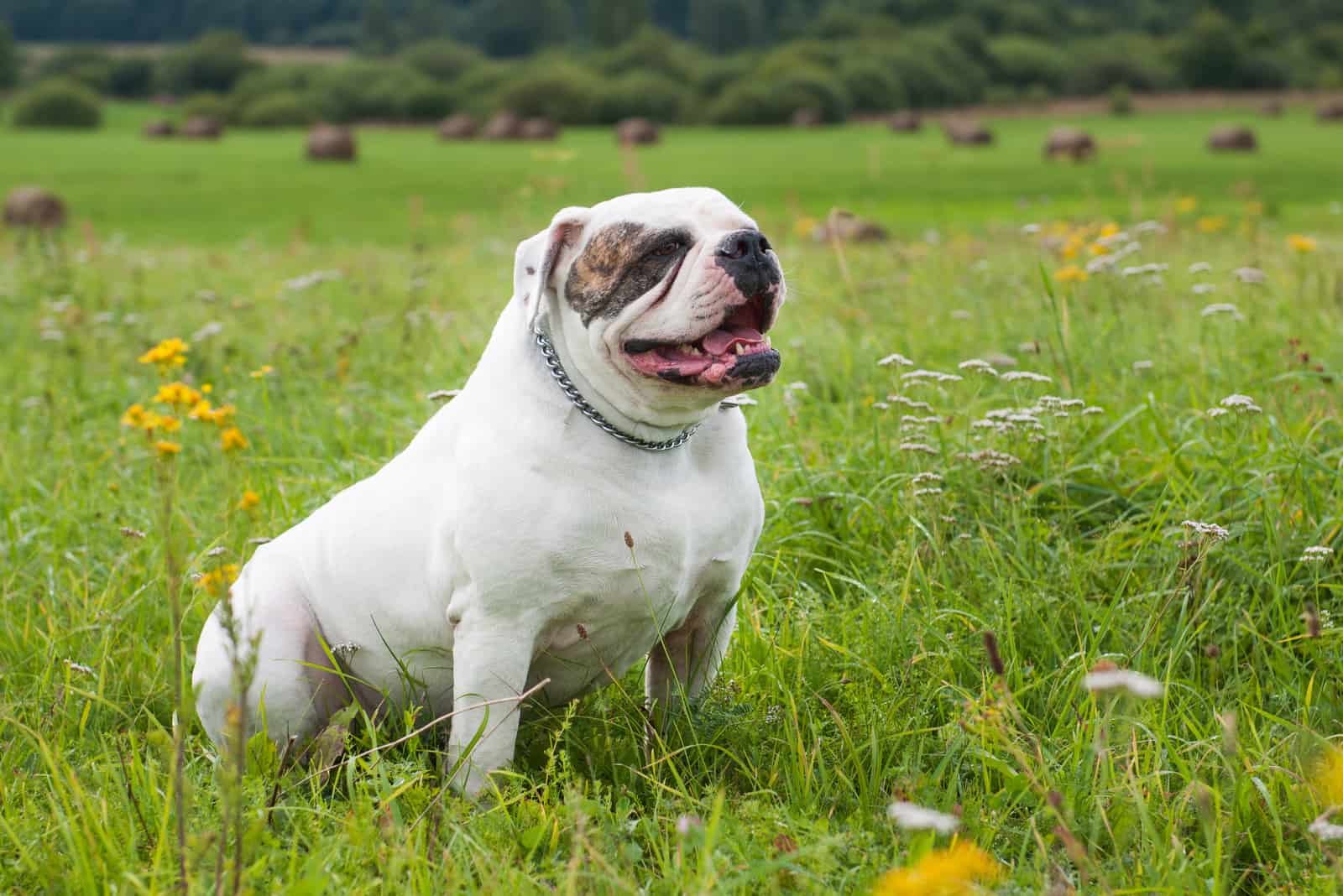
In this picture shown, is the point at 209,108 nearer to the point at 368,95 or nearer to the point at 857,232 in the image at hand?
the point at 368,95

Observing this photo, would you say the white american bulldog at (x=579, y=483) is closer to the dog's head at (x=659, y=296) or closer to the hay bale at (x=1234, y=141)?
the dog's head at (x=659, y=296)

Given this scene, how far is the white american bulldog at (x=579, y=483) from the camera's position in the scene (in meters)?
2.50

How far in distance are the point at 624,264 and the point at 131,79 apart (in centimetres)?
5980

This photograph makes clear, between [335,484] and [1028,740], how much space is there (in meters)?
2.39

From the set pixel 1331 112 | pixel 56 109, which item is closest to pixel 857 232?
pixel 1331 112

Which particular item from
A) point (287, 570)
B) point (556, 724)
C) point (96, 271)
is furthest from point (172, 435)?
point (96, 271)

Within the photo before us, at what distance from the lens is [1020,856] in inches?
87.0

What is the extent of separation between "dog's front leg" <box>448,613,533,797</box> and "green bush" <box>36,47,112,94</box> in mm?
55387

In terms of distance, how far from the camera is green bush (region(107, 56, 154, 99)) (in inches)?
2170

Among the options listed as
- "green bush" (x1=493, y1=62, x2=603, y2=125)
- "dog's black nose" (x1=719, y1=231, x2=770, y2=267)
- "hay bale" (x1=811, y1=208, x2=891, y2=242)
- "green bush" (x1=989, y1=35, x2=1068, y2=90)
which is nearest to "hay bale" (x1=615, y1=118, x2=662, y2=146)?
"green bush" (x1=493, y1=62, x2=603, y2=125)

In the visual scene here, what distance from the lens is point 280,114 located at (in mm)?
41406

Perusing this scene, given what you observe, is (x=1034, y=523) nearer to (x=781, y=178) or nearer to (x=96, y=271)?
(x=96, y=271)

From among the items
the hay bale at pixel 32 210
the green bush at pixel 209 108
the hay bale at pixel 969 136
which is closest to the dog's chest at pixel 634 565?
the hay bale at pixel 32 210

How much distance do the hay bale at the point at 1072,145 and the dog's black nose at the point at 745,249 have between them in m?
19.7
